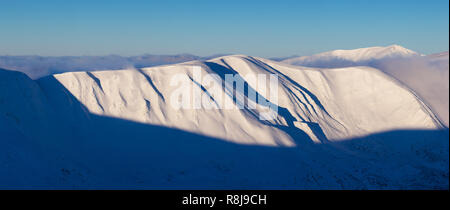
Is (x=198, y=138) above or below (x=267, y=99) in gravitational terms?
below

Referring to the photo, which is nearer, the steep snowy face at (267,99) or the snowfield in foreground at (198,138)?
the snowfield in foreground at (198,138)

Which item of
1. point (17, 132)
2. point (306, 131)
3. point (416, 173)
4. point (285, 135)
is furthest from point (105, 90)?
point (416, 173)

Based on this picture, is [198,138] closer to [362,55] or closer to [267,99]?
[267,99]

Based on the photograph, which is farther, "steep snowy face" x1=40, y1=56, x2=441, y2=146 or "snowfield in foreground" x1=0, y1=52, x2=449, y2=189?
"steep snowy face" x1=40, y1=56, x2=441, y2=146

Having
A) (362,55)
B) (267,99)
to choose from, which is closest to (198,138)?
(267,99)
